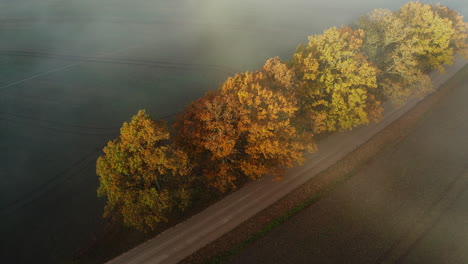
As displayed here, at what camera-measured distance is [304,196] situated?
84.0 ft

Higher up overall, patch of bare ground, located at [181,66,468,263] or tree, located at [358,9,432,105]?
tree, located at [358,9,432,105]

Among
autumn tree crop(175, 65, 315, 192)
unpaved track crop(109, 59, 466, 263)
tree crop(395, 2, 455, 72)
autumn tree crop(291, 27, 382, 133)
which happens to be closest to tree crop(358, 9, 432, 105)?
autumn tree crop(291, 27, 382, 133)

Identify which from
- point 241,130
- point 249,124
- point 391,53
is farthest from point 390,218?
point 391,53

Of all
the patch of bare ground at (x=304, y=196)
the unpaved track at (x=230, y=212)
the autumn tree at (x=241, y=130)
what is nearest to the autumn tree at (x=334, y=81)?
the unpaved track at (x=230, y=212)

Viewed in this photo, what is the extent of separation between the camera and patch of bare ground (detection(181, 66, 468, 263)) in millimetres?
21469

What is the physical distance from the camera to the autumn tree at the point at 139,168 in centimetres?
2062

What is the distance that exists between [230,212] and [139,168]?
9.23m

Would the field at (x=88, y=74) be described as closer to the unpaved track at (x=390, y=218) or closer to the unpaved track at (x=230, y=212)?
the unpaved track at (x=230, y=212)

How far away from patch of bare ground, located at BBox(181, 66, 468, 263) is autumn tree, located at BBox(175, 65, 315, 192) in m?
3.54

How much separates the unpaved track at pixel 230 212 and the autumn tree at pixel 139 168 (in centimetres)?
240

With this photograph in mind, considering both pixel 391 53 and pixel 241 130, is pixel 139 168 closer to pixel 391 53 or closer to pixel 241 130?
pixel 241 130

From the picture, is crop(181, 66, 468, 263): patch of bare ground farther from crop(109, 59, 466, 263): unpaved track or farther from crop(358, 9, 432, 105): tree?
crop(358, 9, 432, 105): tree

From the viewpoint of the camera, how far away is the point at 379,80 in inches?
1355

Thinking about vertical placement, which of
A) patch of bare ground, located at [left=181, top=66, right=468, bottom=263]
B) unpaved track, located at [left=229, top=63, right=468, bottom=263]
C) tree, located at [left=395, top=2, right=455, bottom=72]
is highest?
tree, located at [left=395, top=2, right=455, bottom=72]
